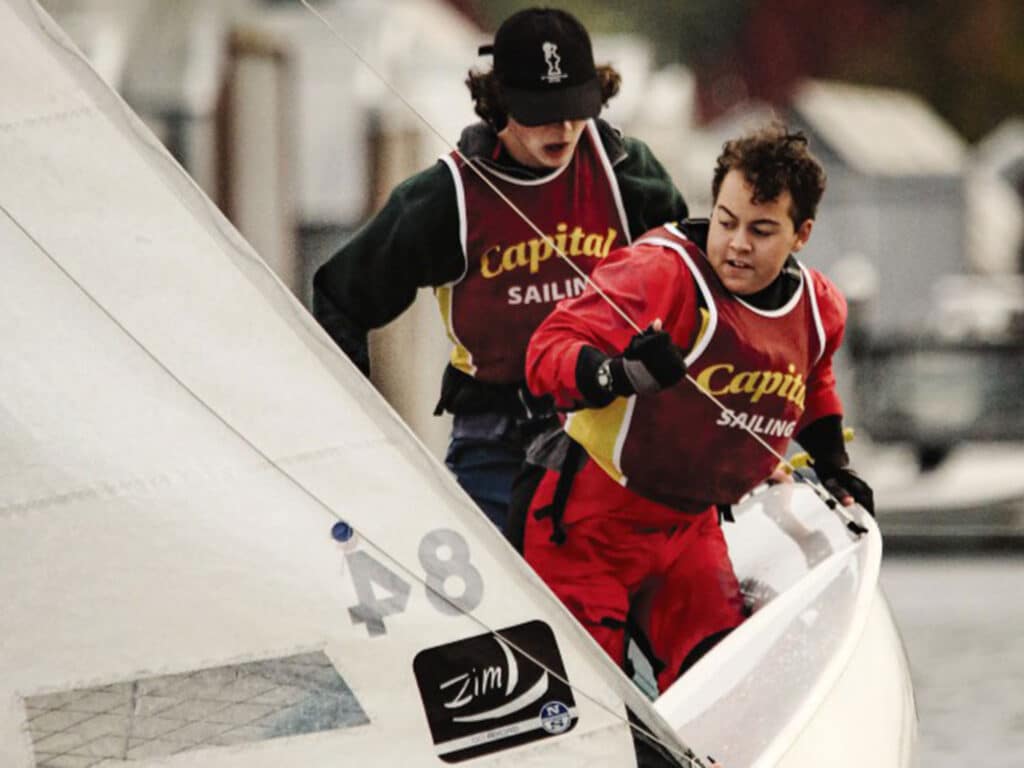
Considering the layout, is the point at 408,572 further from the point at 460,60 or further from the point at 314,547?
the point at 460,60

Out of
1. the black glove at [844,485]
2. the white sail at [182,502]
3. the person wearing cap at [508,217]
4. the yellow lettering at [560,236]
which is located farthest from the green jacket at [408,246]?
the black glove at [844,485]

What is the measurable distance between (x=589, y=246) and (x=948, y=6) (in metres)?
41.6

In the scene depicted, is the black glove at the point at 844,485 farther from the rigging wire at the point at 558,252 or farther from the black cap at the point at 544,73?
the black cap at the point at 544,73

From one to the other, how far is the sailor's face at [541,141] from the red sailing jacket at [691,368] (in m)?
0.20

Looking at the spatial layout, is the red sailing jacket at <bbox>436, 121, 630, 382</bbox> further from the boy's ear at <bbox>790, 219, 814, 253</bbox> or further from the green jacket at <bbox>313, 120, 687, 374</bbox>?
the boy's ear at <bbox>790, 219, 814, 253</bbox>

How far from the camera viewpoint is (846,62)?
46.2 metres

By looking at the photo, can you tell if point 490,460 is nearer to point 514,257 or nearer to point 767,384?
point 514,257

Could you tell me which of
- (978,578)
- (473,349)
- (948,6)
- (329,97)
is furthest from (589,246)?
(948,6)

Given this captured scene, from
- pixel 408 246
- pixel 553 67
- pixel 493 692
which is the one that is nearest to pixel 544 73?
pixel 553 67

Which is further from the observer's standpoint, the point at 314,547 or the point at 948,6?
the point at 948,6

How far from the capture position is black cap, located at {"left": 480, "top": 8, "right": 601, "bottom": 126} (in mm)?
4309

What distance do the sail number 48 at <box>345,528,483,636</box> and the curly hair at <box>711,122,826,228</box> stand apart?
930 millimetres

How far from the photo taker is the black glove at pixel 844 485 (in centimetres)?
465

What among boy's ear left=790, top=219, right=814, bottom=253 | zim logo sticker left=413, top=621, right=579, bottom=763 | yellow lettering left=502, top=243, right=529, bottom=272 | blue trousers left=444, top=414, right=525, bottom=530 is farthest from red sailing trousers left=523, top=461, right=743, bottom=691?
zim logo sticker left=413, top=621, right=579, bottom=763
